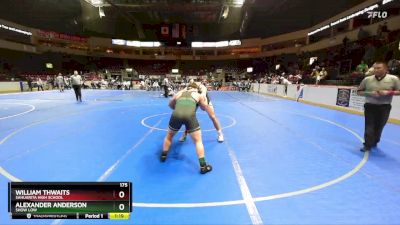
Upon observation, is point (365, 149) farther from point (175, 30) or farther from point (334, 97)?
point (175, 30)

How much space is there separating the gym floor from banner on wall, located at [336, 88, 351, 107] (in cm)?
492

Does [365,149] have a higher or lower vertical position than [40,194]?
lower

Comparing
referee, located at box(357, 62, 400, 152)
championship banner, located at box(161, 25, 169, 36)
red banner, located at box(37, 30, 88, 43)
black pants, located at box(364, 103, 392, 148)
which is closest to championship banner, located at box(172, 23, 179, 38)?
championship banner, located at box(161, 25, 169, 36)

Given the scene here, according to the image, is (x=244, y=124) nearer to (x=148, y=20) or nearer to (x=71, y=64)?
(x=148, y=20)

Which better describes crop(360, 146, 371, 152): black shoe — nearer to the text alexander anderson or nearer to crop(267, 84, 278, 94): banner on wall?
the text alexander anderson

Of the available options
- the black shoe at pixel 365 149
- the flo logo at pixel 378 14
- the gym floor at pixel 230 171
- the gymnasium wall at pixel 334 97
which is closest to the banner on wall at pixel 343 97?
the gymnasium wall at pixel 334 97

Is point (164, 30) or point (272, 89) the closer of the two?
point (272, 89)

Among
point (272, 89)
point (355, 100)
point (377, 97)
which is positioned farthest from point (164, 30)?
point (377, 97)

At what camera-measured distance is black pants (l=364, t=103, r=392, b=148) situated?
5.55m

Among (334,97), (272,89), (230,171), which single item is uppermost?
(272,89)

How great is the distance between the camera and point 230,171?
450cm
